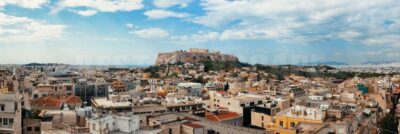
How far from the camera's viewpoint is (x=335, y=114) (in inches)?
1148

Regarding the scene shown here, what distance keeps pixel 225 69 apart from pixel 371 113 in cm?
9872

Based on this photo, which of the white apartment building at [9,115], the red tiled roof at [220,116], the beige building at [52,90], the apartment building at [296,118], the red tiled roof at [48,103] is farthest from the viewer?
the beige building at [52,90]

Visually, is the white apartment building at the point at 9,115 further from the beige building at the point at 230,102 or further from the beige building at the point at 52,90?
the beige building at the point at 52,90

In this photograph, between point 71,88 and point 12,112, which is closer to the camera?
point 12,112

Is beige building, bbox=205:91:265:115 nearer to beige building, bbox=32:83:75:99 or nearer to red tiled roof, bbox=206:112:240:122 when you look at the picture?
red tiled roof, bbox=206:112:240:122

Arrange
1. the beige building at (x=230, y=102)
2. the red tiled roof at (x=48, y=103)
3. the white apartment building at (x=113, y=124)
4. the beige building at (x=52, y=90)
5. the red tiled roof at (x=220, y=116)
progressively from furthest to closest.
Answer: the beige building at (x=52, y=90)
the beige building at (x=230, y=102)
the red tiled roof at (x=48, y=103)
the red tiled roof at (x=220, y=116)
the white apartment building at (x=113, y=124)

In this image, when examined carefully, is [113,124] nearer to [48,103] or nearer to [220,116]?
[220,116]

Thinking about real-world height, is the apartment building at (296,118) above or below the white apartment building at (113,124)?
below

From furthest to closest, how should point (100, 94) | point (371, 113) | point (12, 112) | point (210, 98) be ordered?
point (100, 94)
point (210, 98)
point (371, 113)
point (12, 112)

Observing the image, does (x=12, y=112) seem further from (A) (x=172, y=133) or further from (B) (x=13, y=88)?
(B) (x=13, y=88)

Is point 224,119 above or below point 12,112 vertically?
below

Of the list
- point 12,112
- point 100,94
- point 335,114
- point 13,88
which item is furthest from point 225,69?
point 12,112

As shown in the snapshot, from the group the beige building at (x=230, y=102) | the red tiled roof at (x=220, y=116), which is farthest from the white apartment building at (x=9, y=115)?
the beige building at (x=230, y=102)

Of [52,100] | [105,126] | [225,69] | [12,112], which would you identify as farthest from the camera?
[225,69]
